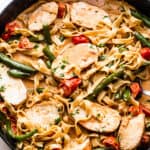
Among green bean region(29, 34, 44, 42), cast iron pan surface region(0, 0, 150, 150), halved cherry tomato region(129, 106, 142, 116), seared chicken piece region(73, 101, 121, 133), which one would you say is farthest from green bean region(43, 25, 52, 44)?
halved cherry tomato region(129, 106, 142, 116)

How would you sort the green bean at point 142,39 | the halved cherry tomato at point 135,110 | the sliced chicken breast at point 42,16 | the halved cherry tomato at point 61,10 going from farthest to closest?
the halved cherry tomato at point 61,10, the sliced chicken breast at point 42,16, the green bean at point 142,39, the halved cherry tomato at point 135,110

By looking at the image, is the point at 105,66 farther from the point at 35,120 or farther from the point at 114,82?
the point at 35,120

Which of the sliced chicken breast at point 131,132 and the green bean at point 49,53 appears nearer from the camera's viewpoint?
the sliced chicken breast at point 131,132

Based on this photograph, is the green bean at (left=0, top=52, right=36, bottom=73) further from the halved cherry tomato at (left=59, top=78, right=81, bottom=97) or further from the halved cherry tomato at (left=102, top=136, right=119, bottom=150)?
the halved cherry tomato at (left=102, top=136, right=119, bottom=150)

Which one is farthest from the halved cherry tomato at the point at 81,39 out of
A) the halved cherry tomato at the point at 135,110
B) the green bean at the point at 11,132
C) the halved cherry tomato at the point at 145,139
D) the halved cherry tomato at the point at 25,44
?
the halved cherry tomato at the point at 145,139

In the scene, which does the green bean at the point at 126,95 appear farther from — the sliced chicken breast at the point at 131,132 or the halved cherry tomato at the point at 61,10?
the halved cherry tomato at the point at 61,10

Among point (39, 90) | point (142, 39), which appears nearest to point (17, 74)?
point (39, 90)

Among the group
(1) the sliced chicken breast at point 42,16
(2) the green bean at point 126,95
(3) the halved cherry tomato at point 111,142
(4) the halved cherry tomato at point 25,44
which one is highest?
(1) the sliced chicken breast at point 42,16

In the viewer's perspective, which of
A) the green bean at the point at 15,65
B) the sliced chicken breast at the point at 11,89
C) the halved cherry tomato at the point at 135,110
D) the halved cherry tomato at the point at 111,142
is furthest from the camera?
the green bean at the point at 15,65
